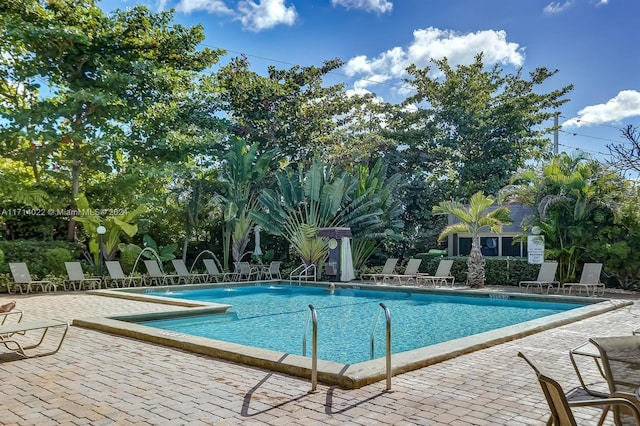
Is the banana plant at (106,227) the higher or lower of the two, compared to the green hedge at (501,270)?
higher

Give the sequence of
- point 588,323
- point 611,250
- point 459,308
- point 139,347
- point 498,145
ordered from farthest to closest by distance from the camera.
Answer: point 498,145
point 611,250
point 459,308
point 588,323
point 139,347

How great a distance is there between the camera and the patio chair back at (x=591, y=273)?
1412 centimetres

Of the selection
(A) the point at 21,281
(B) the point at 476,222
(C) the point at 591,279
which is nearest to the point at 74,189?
(A) the point at 21,281

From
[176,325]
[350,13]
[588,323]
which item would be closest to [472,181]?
[350,13]

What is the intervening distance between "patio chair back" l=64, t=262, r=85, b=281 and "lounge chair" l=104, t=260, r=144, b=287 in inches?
34.9

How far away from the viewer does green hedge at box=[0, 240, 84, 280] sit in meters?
16.0

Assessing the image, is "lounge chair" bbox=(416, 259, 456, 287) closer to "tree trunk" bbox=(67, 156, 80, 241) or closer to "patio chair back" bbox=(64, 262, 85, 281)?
"patio chair back" bbox=(64, 262, 85, 281)

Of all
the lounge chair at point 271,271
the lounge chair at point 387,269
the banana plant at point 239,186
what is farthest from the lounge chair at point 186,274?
the lounge chair at point 387,269

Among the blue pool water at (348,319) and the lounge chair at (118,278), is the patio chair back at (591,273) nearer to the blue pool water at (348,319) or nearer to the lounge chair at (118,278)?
the blue pool water at (348,319)

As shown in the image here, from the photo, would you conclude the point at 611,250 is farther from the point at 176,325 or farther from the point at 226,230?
the point at 226,230

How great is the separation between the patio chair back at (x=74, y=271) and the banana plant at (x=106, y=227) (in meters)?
1.65

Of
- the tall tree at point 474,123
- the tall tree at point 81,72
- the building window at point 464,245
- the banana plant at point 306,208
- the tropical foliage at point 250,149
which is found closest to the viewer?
the tropical foliage at point 250,149

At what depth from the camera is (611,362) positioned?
3.37 m

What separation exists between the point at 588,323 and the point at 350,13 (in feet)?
44.5
